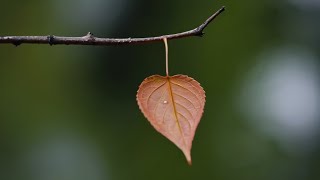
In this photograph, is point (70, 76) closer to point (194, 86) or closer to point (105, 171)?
point (105, 171)

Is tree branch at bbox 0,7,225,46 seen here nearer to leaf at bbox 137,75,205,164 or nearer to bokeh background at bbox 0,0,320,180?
leaf at bbox 137,75,205,164

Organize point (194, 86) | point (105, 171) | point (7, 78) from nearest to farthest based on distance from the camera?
1. point (194, 86)
2. point (105, 171)
3. point (7, 78)

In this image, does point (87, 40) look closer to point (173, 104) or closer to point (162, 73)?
point (173, 104)

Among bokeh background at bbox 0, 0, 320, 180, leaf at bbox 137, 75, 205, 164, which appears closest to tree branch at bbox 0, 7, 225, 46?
leaf at bbox 137, 75, 205, 164

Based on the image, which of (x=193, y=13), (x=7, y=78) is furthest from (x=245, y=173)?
(x=7, y=78)

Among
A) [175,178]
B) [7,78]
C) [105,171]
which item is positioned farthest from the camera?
[7,78]

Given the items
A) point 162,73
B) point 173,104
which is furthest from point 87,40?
point 162,73
